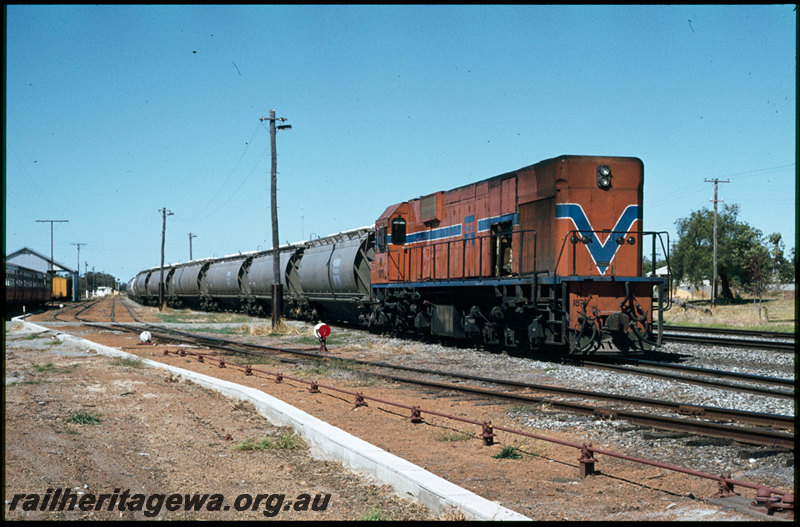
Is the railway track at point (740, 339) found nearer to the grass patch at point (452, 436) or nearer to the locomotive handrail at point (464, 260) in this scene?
the locomotive handrail at point (464, 260)

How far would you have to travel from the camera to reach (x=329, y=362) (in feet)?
51.6

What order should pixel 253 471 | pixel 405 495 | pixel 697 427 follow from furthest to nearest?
pixel 697 427, pixel 253 471, pixel 405 495

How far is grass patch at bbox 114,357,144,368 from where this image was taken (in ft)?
51.0

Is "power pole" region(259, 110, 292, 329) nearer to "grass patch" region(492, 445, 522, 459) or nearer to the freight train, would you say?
the freight train

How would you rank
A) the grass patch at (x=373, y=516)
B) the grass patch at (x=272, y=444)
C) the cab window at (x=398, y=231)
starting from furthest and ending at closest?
the cab window at (x=398, y=231) → the grass patch at (x=272, y=444) → the grass patch at (x=373, y=516)

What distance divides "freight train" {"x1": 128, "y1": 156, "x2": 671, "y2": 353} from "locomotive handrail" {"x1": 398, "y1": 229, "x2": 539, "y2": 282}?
0.04m

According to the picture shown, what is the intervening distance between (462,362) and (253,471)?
992 cm

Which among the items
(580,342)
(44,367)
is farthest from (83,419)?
(580,342)

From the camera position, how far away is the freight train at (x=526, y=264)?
14695 millimetres

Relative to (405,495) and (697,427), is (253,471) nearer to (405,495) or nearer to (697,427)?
(405,495)

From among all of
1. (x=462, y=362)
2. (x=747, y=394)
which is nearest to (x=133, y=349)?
(x=462, y=362)

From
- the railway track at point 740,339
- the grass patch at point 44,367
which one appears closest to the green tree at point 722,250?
the railway track at point 740,339

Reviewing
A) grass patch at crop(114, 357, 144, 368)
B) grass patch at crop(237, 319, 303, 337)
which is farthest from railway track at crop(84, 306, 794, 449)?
grass patch at crop(237, 319, 303, 337)

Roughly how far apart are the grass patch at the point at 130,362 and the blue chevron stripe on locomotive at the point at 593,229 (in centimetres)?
976
